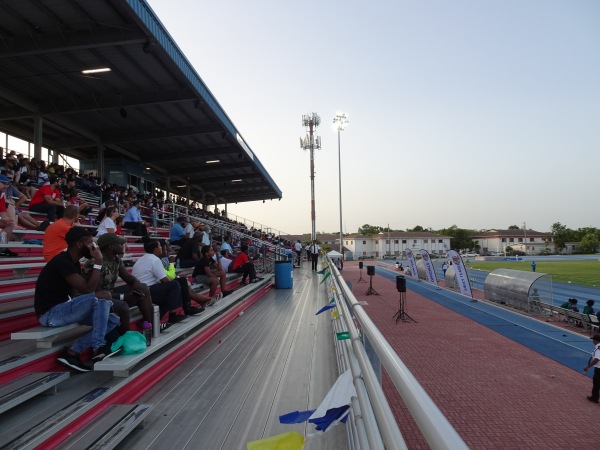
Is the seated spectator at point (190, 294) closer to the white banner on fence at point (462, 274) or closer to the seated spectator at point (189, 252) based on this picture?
the seated spectator at point (189, 252)

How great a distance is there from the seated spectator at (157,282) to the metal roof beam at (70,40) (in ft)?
24.6

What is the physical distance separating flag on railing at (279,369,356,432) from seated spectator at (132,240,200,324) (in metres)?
3.54

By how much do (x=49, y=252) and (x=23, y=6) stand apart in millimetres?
7987

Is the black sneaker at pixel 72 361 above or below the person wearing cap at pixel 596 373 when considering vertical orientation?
above

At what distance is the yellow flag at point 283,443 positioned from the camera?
1.89 m

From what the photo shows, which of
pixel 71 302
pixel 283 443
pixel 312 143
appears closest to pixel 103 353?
pixel 71 302

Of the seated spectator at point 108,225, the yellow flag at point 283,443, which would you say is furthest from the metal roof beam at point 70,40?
the yellow flag at point 283,443

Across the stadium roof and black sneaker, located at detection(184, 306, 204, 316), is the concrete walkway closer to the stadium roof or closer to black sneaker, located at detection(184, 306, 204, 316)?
black sneaker, located at detection(184, 306, 204, 316)

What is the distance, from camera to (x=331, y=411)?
6.71ft

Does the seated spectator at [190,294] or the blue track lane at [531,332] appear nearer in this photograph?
the seated spectator at [190,294]

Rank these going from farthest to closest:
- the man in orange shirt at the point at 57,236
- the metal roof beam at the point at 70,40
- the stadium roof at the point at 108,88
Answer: the metal roof beam at the point at 70,40, the stadium roof at the point at 108,88, the man in orange shirt at the point at 57,236

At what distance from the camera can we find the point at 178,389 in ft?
12.7

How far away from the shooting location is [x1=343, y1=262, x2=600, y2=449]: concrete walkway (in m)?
5.70

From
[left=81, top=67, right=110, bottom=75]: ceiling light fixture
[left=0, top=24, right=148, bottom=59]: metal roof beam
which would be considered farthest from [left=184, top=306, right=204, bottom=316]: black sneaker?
[left=81, top=67, right=110, bottom=75]: ceiling light fixture
